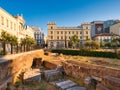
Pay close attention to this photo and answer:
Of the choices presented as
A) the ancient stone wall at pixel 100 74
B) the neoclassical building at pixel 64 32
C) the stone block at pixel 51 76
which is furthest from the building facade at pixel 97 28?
the stone block at pixel 51 76

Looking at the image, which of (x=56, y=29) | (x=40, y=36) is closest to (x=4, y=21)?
(x=56, y=29)

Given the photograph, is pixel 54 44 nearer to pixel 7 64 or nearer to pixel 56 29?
pixel 56 29

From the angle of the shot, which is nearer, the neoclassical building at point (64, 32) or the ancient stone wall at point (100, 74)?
the ancient stone wall at point (100, 74)

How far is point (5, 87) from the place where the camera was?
859 centimetres

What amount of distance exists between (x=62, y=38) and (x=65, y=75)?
64929mm

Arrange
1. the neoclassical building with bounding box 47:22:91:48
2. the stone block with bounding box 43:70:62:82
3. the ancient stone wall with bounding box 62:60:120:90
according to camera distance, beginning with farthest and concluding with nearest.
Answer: the neoclassical building with bounding box 47:22:91:48
the stone block with bounding box 43:70:62:82
the ancient stone wall with bounding box 62:60:120:90

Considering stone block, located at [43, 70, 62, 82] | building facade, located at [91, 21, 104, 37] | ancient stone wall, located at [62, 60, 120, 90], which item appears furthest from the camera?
building facade, located at [91, 21, 104, 37]

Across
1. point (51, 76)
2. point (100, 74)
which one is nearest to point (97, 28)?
point (51, 76)

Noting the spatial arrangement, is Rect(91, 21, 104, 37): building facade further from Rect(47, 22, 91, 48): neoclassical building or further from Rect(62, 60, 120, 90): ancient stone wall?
Rect(62, 60, 120, 90): ancient stone wall

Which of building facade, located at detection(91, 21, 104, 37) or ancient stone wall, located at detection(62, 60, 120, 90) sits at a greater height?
building facade, located at detection(91, 21, 104, 37)

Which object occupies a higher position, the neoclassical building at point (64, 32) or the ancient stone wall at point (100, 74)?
the neoclassical building at point (64, 32)

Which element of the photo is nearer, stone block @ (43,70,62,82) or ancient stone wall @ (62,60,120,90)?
ancient stone wall @ (62,60,120,90)

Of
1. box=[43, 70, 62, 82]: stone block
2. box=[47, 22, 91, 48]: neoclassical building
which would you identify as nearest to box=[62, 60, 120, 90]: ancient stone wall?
box=[43, 70, 62, 82]: stone block

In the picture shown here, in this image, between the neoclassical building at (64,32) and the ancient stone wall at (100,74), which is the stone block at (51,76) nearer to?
the ancient stone wall at (100,74)
